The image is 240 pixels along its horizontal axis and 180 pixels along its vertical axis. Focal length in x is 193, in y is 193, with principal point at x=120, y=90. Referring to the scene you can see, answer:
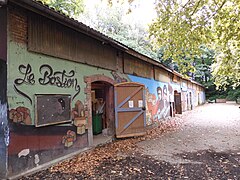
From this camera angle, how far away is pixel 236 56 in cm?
1173

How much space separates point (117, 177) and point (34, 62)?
317cm

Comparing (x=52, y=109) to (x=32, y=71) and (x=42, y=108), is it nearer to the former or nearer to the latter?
(x=42, y=108)

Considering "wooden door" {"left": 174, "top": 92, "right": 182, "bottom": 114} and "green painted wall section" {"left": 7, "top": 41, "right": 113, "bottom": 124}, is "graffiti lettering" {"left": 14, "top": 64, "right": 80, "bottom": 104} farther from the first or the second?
"wooden door" {"left": 174, "top": 92, "right": 182, "bottom": 114}

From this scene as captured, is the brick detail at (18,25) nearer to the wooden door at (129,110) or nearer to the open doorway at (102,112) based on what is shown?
the open doorway at (102,112)

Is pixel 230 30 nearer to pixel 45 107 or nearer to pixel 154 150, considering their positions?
pixel 154 150

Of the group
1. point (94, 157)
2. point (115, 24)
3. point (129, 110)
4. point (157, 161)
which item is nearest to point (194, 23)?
point (129, 110)

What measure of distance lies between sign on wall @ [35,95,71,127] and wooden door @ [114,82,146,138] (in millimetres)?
2584

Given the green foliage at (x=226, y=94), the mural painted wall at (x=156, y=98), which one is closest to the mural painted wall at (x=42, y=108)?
the mural painted wall at (x=156, y=98)

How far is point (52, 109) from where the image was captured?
4895mm

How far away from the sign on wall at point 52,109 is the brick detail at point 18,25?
4.40 feet

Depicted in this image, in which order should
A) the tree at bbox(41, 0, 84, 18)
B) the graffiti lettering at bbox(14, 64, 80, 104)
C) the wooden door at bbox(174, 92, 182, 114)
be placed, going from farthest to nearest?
the wooden door at bbox(174, 92, 182, 114) → the tree at bbox(41, 0, 84, 18) → the graffiti lettering at bbox(14, 64, 80, 104)

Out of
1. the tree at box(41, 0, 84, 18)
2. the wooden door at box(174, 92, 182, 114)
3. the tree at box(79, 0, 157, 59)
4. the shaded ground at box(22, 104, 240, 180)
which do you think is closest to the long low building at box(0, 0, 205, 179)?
the shaded ground at box(22, 104, 240, 180)

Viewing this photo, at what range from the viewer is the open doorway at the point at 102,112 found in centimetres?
758

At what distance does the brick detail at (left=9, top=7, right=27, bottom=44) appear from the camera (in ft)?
13.3
